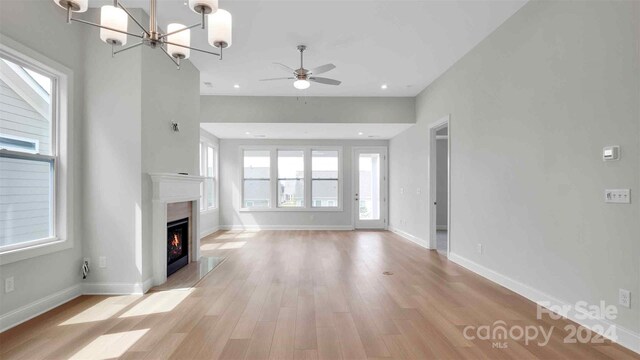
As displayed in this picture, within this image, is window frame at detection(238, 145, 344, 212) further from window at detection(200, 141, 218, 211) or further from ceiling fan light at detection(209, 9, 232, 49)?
ceiling fan light at detection(209, 9, 232, 49)

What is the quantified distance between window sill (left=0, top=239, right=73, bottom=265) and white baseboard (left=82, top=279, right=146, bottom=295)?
0.51 meters

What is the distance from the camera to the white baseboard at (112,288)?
3.21 meters

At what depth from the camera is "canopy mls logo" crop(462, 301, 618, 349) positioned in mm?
2299

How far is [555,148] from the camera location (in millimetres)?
2822

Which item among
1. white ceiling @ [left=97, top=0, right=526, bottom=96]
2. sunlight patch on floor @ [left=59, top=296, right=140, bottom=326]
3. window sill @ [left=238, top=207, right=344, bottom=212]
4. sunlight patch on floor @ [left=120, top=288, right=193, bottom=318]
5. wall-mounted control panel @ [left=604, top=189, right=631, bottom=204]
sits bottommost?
sunlight patch on floor @ [left=120, top=288, right=193, bottom=318]

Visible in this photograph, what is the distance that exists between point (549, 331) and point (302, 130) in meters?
5.74

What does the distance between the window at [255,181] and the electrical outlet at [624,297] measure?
7074mm

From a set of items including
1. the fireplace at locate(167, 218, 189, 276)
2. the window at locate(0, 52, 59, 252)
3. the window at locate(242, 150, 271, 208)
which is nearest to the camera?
the window at locate(0, 52, 59, 252)

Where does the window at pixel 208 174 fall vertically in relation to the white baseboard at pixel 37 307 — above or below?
above

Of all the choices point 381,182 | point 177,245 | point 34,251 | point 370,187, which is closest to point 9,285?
point 34,251

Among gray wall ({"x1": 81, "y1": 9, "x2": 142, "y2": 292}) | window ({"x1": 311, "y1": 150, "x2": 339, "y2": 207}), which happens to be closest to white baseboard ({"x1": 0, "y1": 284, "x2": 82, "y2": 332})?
gray wall ({"x1": 81, "y1": 9, "x2": 142, "y2": 292})

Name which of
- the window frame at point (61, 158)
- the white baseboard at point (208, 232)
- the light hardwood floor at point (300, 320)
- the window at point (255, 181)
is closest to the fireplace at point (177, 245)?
the light hardwood floor at point (300, 320)

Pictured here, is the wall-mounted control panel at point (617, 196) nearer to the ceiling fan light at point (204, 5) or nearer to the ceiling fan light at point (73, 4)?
the ceiling fan light at point (204, 5)

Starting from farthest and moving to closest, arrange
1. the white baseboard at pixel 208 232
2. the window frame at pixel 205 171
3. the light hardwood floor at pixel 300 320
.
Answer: the window frame at pixel 205 171
the white baseboard at pixel 208 232
the light hardwood floor at pixel 300 320
